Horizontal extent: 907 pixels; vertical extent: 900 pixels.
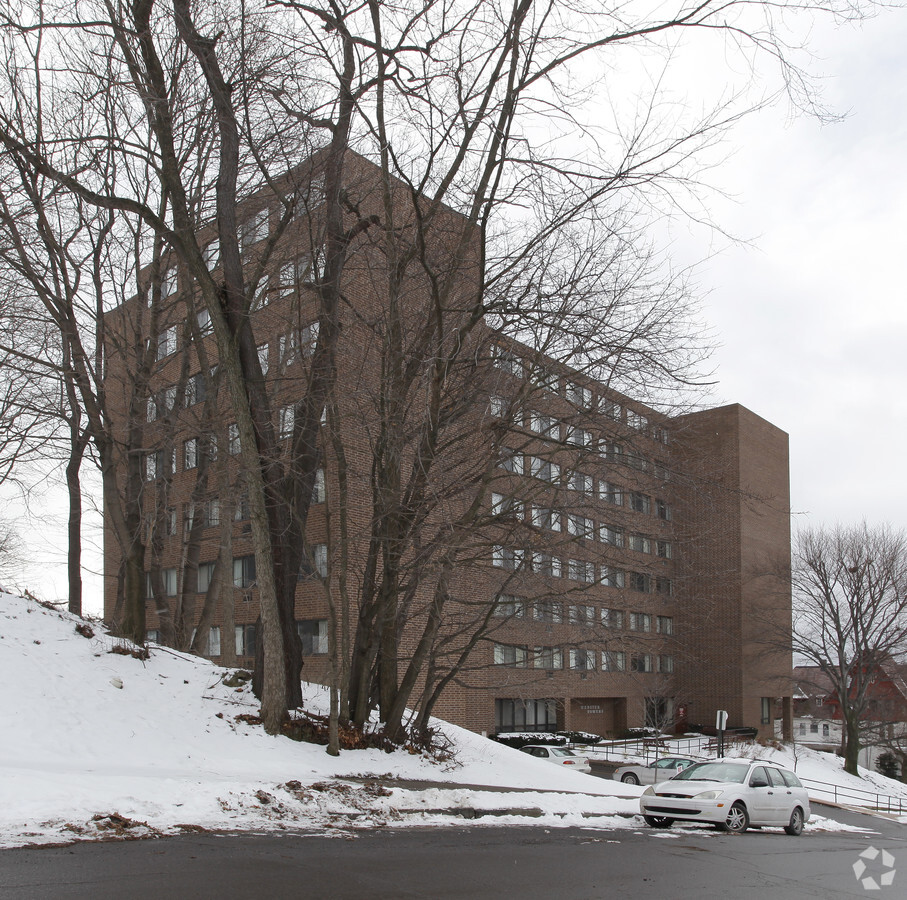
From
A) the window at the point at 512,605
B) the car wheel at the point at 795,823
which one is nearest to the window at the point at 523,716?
the window at the point at 512,605

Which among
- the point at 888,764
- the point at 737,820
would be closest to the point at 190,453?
the point at 737,820

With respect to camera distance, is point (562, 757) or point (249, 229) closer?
point (249, 229)

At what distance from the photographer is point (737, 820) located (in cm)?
1419

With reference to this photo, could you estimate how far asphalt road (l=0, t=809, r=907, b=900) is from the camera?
6484 millimetres

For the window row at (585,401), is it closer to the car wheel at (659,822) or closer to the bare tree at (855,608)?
the car wheel at (659,822)

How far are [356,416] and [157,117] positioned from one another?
5.25 m

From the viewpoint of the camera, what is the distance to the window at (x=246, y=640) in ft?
109

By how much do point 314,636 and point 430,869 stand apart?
23433 mm

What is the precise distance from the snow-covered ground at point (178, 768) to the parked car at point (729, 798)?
67cm

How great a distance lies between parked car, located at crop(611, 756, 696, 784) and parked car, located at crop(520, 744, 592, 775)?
1284mm

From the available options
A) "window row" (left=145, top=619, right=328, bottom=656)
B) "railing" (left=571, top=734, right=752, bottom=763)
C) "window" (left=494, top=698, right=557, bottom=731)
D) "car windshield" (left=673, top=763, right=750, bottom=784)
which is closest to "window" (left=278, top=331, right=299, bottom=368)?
"car windshield" (left=673, top=763, right=750, bottom=784)

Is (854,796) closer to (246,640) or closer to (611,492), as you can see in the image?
(246,640)

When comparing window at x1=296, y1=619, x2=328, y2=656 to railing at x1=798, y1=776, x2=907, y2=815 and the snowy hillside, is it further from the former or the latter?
railing at x1=798, y1=776, x2=907, y2=815

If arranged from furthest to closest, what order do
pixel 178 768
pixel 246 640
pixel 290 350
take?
pixel 246 640 < pixel 290 350 < pixel 178 768
